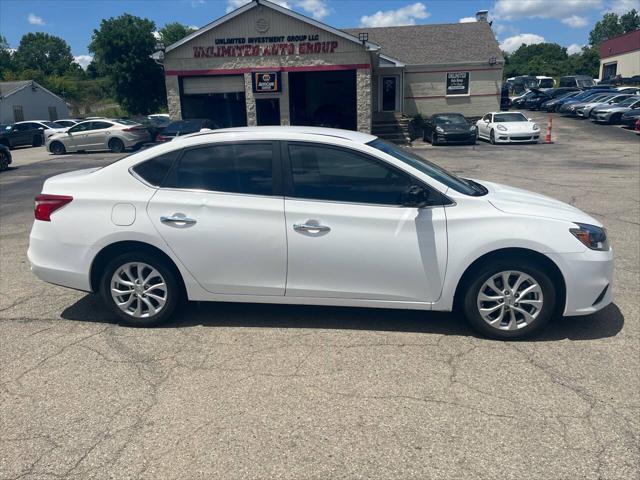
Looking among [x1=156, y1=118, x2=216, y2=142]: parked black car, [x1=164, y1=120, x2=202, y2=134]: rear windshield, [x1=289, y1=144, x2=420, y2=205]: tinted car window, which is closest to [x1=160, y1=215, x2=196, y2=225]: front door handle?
[x1=289, y1=144, x2=420, y2=205]: tinted car window

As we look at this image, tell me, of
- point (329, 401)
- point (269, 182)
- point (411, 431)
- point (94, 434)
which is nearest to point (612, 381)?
point (411, 431)

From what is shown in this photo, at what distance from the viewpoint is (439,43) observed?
33.7m

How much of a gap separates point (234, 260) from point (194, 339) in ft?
2.37

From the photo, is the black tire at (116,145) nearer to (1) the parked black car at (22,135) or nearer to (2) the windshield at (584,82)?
(1) the parked black car at (22,135)

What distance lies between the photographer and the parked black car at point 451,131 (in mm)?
24156

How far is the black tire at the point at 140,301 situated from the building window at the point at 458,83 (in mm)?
30777

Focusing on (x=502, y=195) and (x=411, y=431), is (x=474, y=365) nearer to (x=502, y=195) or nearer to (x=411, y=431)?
(x=411, y=431)

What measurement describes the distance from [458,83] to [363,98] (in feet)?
30.0

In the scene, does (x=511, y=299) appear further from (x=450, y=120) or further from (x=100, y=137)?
(x=100, y=137)

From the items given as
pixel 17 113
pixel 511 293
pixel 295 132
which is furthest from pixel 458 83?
pixel 17 113

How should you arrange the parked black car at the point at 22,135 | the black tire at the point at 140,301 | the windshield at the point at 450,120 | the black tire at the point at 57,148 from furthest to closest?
the parked black car at the point at 22,135
the black tire at the point at 57,148
the windshield at the point at 450,120
the black tire at the point at 140,301

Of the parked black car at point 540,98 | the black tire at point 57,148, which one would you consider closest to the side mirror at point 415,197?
the black tire at point 57,148

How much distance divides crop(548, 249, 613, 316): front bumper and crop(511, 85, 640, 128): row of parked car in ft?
83.4

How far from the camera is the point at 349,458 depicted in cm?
291
